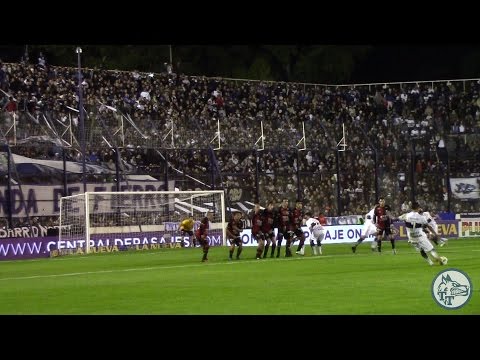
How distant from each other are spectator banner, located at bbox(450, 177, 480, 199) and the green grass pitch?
563 inches

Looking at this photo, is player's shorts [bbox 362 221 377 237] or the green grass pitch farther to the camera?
player's shorts [bbox 362 221 377 237]

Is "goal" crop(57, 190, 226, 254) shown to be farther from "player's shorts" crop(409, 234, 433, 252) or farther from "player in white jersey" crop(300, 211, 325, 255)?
"player's shorts" crop(409, 234, 433, 252)

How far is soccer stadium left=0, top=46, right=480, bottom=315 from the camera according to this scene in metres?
35.9

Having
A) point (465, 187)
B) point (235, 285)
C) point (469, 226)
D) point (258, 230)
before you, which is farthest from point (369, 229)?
A: point (235, 285)

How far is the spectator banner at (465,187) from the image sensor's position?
54156mm

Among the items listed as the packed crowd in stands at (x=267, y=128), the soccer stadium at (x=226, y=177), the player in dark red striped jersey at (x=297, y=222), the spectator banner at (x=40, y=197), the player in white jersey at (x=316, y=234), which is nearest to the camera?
the soccer stadium at (x=226, y=177)

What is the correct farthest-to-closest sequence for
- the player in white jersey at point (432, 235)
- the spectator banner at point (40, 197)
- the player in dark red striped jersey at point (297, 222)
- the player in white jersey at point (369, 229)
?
1. the spectator banner at point (40, 197)
2. the player in white jersey at point (369, 229)
3. the player in dark red striped jersey at point (297, 222)
4. the player in white jersey at point (432, 235)

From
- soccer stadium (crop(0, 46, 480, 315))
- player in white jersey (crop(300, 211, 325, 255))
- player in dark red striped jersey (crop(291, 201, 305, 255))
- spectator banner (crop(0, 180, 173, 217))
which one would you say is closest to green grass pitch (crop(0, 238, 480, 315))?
soccer stadium (crop(0, 46, 480, 315))

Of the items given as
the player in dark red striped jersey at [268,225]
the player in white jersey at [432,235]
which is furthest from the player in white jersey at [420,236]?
the player in dark red striped jersey at [268,225]

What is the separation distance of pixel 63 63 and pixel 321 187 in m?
15.9

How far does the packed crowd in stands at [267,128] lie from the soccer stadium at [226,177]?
0.07 meters

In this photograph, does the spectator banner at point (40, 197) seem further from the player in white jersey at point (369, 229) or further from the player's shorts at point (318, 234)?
the player in white jersey at point (369, 229)

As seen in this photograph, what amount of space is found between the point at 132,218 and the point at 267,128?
857 cm

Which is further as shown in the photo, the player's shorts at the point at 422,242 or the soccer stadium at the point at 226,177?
the soccer stadium at the point at 226,177
